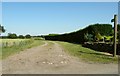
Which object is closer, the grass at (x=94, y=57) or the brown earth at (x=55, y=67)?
the brown earth at (x=55, y=67)

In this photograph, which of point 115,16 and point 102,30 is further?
point 102,30

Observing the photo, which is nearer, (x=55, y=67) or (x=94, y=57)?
(x=55, y=67)

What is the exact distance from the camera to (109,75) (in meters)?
9.72

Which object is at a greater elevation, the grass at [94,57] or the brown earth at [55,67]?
the grass at [94,57]

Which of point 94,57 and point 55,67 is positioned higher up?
point 94,57

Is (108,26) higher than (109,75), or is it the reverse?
(108,26)

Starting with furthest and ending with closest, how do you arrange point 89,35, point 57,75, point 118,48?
point 89,35, point 118,48, point 57,75

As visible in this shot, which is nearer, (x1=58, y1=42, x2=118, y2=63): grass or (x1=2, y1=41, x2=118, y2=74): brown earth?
(x1=2, y1=41, x2=118, y2=74): brown earth

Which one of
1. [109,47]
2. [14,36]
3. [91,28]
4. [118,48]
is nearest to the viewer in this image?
[118,48]

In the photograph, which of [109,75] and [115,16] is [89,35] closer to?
[115,16]

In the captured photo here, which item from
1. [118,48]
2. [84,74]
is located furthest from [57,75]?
[118,48]

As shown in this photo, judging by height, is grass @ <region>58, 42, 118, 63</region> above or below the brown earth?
above

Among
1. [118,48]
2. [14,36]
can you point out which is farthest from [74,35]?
[14,36]

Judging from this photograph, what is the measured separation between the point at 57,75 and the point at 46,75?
0.43 metres
